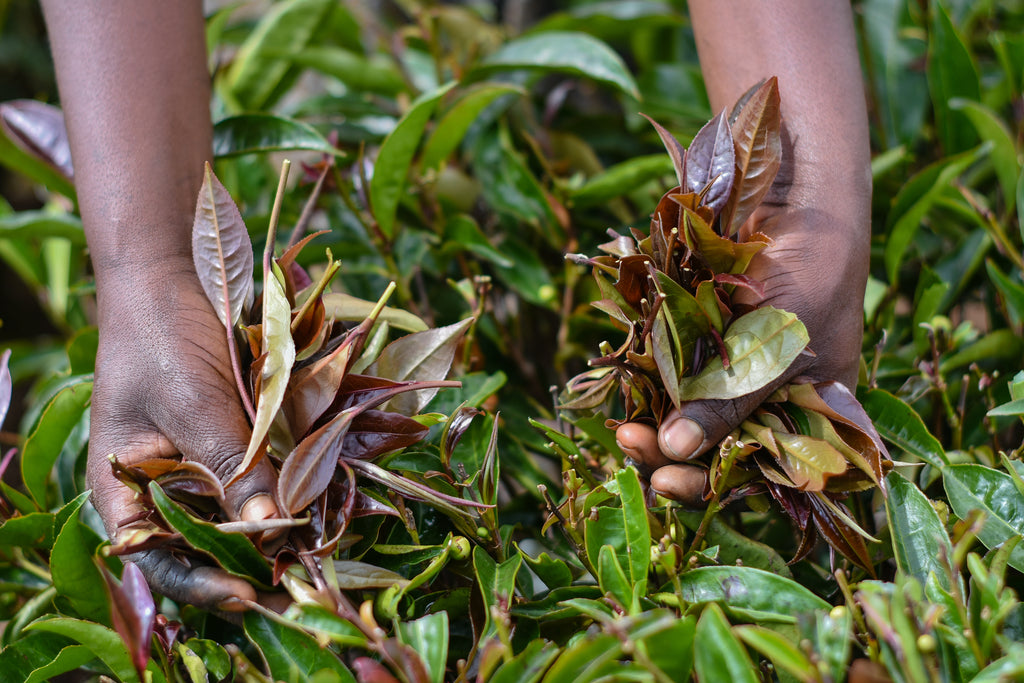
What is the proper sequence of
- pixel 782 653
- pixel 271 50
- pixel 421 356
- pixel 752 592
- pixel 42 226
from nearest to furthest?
pixel 782 653 < pixel 752 592 < pixel 421 356 < pixel 42 226 < pixel 271 50

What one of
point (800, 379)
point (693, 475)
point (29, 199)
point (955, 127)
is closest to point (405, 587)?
point (693, 475)

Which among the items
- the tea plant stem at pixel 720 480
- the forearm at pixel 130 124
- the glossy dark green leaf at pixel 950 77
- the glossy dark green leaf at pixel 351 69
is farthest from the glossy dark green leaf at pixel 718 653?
the glossy dark green leaf at pixel 351 69

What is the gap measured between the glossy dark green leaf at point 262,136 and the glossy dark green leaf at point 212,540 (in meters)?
0.43

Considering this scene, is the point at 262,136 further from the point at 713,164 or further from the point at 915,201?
the point at 915,201

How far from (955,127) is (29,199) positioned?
259cm

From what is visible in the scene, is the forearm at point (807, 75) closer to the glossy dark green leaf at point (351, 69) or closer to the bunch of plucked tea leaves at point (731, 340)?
the bunch of plucked tea leaves at point (731, 340)

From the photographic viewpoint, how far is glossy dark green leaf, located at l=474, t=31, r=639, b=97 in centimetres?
92

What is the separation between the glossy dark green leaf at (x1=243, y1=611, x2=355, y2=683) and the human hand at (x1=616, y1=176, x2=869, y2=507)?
10.5 inches

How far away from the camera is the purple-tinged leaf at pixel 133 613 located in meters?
0.47

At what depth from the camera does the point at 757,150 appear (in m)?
0.60

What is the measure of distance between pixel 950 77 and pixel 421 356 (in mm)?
796

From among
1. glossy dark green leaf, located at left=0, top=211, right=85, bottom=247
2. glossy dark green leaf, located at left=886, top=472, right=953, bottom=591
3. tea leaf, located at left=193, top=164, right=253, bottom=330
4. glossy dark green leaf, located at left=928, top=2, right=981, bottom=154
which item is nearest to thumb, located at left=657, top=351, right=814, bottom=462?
glossy dark green leaf, located at left=886, top=472, right=953, bottom=591

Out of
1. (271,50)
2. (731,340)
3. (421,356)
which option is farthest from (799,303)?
(271,50)

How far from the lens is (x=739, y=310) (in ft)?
2.01
